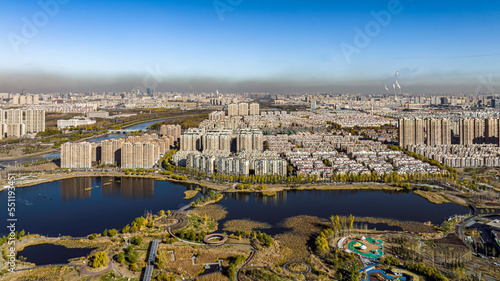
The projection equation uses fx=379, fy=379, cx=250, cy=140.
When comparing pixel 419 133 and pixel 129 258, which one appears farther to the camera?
pixel 419 133

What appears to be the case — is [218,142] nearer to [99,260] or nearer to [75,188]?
[75,188]

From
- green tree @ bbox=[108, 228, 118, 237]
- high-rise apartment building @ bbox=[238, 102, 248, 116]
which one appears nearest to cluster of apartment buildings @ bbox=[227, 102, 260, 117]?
high-rise apartment building @ bbox=[238, 102, 248, 116]

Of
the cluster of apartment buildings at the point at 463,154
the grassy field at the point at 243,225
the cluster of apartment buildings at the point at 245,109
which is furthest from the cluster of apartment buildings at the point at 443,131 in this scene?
the cluster of apartment buildings at the point at 245,109

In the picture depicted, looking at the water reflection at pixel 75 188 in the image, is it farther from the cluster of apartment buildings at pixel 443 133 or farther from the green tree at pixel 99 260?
the cluster of apartment buildings at pixel 443 133

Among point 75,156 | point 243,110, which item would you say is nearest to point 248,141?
point 75,156

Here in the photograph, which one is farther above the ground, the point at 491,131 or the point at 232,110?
the point at 232,110

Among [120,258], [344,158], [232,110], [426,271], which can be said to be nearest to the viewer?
[426,271]

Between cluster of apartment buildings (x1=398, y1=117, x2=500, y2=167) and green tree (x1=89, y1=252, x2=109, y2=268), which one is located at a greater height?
cluster of apartment buildings (x1=398, y1=117, x2=500, y2=167)

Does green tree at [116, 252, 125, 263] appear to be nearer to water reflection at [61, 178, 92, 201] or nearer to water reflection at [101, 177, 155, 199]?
water reflection at [101, 177, 155, 199]

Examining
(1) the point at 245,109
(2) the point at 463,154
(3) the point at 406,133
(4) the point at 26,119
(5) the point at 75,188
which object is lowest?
(5) the point at 75,188
